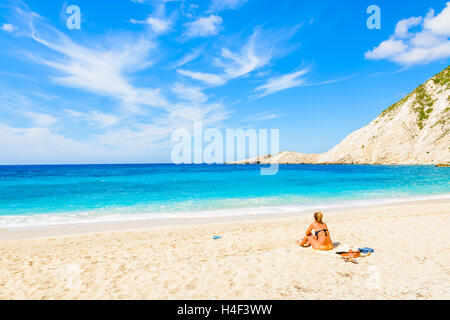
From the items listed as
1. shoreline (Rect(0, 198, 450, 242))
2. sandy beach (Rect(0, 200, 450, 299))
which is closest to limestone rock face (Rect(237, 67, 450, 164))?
shoreline (Rect(0, 198, 450, 242))

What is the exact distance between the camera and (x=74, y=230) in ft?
42.4

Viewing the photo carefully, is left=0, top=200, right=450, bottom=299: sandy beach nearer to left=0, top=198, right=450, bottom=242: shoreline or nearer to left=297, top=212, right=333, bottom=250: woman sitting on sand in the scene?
left=297, top=212, right=333, bottom=250: woman sitting on sand

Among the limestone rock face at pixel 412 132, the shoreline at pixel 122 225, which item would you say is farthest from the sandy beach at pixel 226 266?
the limestone rock face at pixel 412 132

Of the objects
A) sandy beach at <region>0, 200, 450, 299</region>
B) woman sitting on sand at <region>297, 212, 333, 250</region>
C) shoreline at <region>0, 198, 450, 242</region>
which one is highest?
woman sitting on sand at <region>297, 212, 333, 250</region>

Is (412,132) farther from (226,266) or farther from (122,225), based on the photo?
(226,266)

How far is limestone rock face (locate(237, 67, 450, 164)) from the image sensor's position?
262 ft

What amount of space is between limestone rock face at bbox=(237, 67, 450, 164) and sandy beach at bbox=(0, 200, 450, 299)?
290 feet

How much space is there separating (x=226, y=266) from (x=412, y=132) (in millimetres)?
107873

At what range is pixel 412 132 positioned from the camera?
88.6m

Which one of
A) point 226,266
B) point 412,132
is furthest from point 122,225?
point 412,132
